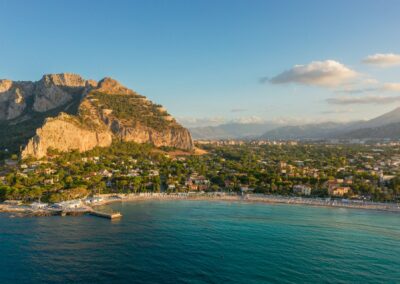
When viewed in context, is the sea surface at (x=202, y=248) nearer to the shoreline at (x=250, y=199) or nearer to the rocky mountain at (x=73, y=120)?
the shoreline at (x=250, y=199)

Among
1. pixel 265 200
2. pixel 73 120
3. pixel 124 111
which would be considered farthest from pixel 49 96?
pixel 265 200

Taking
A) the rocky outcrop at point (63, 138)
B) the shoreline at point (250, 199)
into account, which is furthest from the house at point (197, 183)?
the rocky outcrop at point (63, 138)

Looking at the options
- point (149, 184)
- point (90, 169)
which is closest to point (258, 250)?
point (149, 184)

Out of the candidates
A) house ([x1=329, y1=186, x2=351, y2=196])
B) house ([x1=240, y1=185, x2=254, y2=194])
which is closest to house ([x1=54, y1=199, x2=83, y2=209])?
house ([x1=240, y1=185, x2=254, y2=194])

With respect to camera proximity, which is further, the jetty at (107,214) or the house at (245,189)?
the house at (245,189)

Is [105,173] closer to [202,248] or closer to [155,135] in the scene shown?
[202,248]

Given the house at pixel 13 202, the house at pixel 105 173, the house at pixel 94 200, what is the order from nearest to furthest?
the house at pixel 13 202
the house at pixel 94 200
the house at pixel 105 173

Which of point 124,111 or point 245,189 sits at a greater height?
point 124,111

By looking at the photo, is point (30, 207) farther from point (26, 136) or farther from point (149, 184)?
point (26, 136)
